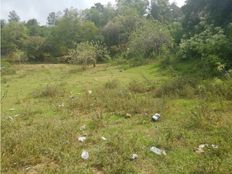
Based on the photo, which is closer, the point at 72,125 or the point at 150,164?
the point at 150,164

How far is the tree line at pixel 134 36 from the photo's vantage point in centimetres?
1362

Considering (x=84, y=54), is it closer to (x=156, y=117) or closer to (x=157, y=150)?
(x=156, y=117)

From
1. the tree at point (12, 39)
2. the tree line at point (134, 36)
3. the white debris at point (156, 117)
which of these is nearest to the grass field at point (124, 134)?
the white debris at point (156, 117)

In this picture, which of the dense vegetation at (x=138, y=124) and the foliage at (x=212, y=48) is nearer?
the dense vegetation at (x=138, y=124)

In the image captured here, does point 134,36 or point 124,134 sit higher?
point 134,36

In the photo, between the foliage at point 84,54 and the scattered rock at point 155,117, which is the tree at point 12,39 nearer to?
the foliage at point 84,54

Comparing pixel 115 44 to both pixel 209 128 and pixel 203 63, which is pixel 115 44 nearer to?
pixel 203 63

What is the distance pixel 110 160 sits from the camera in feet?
17.1

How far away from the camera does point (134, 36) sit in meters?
30.6

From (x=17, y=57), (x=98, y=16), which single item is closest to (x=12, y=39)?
(x=17, y=57)

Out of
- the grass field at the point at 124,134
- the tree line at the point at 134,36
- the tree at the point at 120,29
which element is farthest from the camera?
the tree at the point at 120,29

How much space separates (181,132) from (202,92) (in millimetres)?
3545

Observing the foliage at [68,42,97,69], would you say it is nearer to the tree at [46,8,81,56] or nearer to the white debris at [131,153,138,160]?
the tree at [46,8,81,56]

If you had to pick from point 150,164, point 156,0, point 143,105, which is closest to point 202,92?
point 143,105
